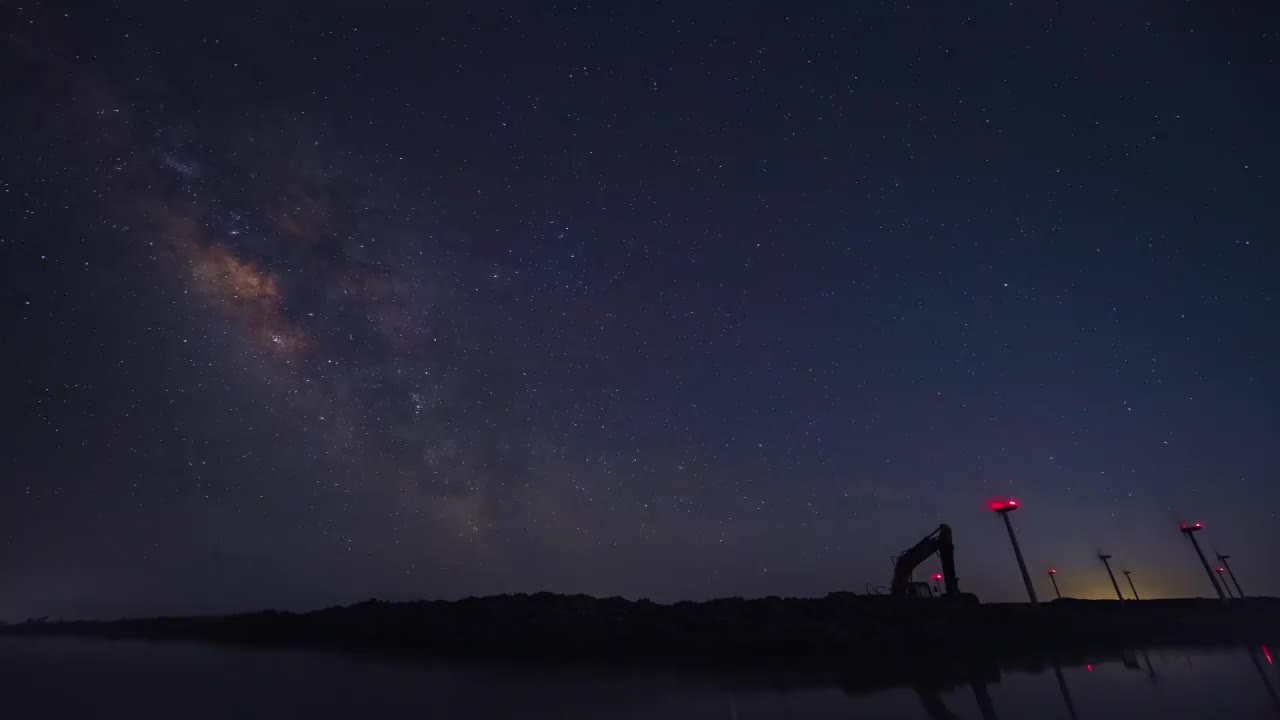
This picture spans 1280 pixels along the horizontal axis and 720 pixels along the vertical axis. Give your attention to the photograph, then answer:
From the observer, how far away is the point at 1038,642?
2552 cm

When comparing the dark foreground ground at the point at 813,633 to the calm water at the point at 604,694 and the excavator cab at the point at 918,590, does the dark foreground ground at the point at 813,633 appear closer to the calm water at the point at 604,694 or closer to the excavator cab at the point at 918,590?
the calm water at the point at 604,694

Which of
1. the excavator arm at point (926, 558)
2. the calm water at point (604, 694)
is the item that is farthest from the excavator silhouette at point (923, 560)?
the calm water at point (604, 694)

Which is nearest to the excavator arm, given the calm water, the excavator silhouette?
the excavator silhouette

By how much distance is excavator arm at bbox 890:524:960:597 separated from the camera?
3116 centimetres

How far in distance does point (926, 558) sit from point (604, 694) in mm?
25184

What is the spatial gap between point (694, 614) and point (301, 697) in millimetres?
17392

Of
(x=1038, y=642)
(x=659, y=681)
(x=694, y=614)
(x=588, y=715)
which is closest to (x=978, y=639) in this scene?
(x=1038, y=642)

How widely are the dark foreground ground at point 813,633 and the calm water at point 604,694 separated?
2.99 meters

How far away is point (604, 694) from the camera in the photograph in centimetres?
1675

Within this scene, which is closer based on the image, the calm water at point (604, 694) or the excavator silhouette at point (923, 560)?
the calm water at point (604, 694)

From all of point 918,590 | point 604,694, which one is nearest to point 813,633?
point 604,694

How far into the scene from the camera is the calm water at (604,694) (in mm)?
13266

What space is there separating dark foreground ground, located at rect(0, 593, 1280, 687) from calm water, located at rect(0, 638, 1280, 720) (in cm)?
299

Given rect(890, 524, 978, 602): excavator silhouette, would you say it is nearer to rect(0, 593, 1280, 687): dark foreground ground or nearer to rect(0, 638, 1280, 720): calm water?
rect(0, 593, 1280, 687): dark foreground ground
